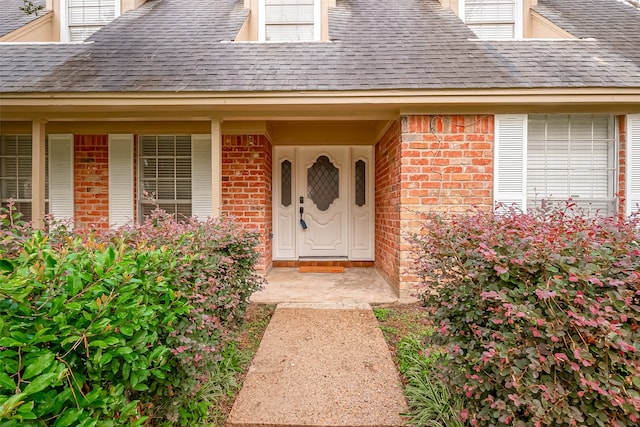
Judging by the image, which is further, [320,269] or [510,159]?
[320,269]

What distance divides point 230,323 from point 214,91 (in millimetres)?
2850

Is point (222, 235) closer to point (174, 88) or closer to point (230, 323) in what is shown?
point (230, 323)

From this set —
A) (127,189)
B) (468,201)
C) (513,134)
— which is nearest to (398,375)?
(468,201)

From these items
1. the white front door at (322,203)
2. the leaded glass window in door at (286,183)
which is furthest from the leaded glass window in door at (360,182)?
the leaded glass window in door at (286,183)

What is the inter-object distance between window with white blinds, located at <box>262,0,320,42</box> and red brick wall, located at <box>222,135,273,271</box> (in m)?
1.93

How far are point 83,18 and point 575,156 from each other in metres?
8.37

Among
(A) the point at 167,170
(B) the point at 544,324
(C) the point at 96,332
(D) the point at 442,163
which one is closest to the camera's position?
(C) the point at 96,332

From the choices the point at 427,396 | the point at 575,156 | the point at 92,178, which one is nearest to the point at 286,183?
the point at 92,178

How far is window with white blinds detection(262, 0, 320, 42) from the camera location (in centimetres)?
595

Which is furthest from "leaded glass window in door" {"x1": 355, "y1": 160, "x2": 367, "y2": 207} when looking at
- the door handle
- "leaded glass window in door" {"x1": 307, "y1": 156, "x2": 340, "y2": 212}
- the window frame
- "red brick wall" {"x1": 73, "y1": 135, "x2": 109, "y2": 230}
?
"red brick wall" {"x1": 73, "y1": 135, "x2": 109, "y2": 230}

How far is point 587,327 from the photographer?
1.44m

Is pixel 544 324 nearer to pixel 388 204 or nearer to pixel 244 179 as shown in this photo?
A: pixel 388 204

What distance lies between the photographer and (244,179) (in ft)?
18.3

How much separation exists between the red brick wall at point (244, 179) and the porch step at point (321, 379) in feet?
7.49
